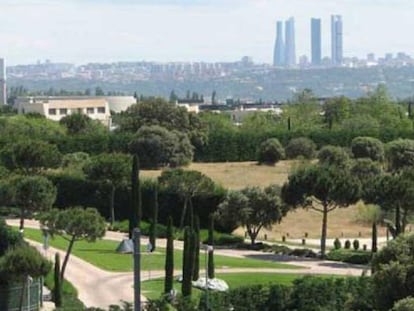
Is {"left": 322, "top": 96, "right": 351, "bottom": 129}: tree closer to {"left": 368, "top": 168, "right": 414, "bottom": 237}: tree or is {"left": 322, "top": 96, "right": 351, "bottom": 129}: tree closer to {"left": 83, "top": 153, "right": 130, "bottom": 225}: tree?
{"left": 83, "top": 153, "right": 130, "bottom": 225}: tree

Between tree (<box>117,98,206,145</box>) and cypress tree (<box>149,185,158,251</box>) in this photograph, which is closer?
cypress tree (<box>149,185,158,251</box>)

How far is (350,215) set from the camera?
221 feet

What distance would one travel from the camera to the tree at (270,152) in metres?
89.8

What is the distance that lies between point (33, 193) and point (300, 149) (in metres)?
39.1

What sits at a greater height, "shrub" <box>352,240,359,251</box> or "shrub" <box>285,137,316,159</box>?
"shrub" <box>285,137,316,159</box>

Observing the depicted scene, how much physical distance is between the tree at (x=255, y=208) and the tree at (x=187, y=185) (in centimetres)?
394

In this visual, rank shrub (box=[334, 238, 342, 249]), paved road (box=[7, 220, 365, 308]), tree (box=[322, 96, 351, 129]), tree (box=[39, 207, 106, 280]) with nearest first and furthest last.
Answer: tree (box=[39, 207, 106, 280]) < paved road (box=[7, 220, 365, 308]) < shrub (box=[334, 238, 342, 249]) < tree (box=[322, 96, 351, 129])

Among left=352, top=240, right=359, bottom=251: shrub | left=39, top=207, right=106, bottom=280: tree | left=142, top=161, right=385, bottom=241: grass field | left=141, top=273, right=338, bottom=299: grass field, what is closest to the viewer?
left=39, top=207, right=106, bottom=280: tree

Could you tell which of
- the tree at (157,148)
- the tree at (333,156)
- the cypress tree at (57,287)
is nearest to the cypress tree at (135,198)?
the cypress tree at (57,287)

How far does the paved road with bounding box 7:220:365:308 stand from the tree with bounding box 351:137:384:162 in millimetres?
29898

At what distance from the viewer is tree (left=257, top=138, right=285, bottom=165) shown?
295ft

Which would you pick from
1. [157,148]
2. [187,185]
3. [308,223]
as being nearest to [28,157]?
[187,185]

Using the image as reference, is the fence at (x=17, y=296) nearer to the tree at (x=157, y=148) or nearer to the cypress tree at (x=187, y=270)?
the cypress tree at (x=187, y=270)

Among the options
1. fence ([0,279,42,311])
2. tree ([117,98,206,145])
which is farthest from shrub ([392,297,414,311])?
tree ([117,98,206,145])
